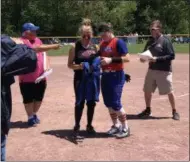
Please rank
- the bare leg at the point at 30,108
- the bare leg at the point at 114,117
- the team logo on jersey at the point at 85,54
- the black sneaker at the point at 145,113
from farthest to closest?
the black sneaker at the point at 145,113, the bare leg at the point at 30,108, the bare leg at the point at 114,117, the team logo on jersey at the point at 85,54

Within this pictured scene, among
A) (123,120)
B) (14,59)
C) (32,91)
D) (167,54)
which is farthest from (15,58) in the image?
(167,54)

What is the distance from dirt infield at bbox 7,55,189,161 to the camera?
6.45 meters

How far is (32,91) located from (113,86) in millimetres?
1719

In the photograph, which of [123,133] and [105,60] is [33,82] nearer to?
[105,60]

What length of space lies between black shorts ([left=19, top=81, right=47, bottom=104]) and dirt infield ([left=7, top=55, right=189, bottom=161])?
0.49m

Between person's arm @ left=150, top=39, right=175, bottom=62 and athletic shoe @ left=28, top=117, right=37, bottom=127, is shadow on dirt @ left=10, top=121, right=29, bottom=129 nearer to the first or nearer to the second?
athletic shoe @ left=28, top=117, right=37, bottom=127

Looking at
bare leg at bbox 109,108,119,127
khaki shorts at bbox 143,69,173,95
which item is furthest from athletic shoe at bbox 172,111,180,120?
bare leg at bbox 109,108,119,127

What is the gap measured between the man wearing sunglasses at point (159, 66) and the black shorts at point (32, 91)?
6.27 ft

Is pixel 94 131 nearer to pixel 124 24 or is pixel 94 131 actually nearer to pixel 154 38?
pixel 154 38

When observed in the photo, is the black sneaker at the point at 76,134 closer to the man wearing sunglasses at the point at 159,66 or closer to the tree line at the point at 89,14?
the man wearing sunglasses at the point at 159,66

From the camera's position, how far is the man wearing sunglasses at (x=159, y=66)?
28.2ft

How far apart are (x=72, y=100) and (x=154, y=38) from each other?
3237 millimetres

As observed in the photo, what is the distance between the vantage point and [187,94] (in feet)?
39.4

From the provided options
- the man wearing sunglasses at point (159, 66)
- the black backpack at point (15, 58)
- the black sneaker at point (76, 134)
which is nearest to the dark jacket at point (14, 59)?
the black backpack at point (15, 58)
